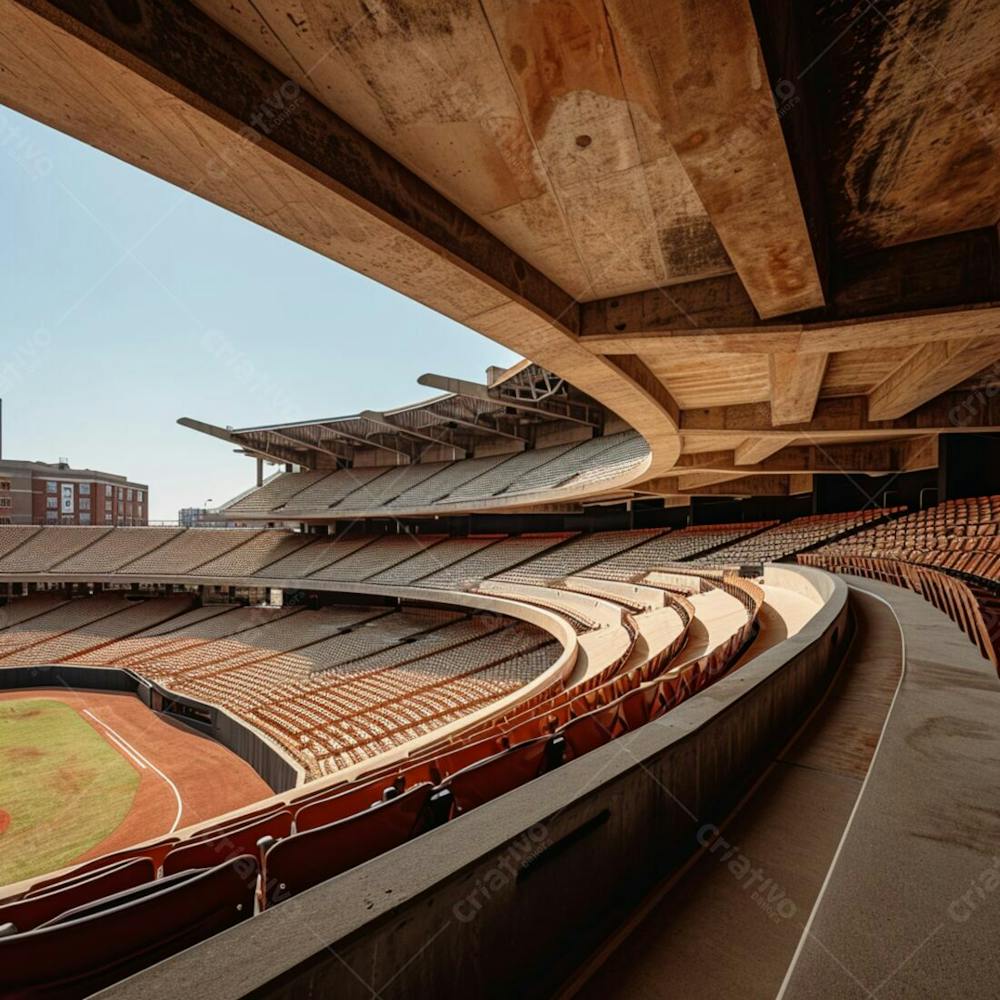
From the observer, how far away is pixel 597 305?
668cm

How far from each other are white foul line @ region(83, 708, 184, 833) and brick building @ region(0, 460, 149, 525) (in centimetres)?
3834

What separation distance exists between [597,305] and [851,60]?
3.48 meters

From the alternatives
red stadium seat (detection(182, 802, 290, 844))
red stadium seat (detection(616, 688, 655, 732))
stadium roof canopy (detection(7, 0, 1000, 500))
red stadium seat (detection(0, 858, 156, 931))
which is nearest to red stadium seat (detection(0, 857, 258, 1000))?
red stadium seat (detection(0, 858, 156, 931))

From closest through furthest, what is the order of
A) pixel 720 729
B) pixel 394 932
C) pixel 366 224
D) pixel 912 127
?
1. pixel 394 932
2. pixel 720 729
3. pixel 912 127
4. pixel 366 224

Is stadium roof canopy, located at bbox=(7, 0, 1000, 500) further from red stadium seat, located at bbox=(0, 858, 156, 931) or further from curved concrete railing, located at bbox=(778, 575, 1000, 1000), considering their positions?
red stadium seat, located at bbox=(0, 858, 156, 931)

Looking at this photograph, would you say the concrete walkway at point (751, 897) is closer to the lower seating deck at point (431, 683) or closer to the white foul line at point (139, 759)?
the lower seating deck at point (431, 683)

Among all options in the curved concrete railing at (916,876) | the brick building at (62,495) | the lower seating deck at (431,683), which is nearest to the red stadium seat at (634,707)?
the lower seating deck at (431,683)

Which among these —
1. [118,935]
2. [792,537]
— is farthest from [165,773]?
[792,537]

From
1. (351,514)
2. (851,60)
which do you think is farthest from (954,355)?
(351,514)

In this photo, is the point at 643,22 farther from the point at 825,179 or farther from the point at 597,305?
the point at 597,305

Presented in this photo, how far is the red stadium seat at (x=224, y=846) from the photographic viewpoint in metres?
2.98

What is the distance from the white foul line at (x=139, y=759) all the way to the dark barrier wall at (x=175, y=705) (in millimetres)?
2022

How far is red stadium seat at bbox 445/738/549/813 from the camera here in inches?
115

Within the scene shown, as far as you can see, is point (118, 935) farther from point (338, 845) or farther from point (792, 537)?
point (792, 537)
